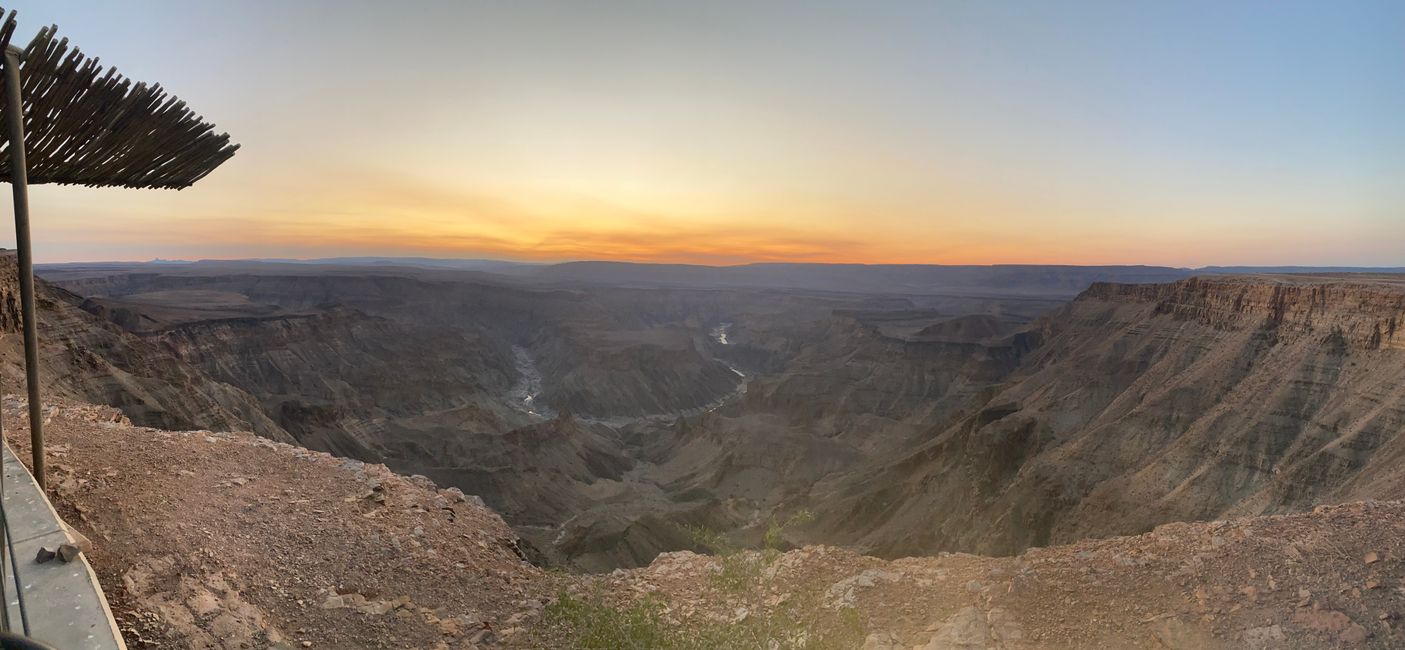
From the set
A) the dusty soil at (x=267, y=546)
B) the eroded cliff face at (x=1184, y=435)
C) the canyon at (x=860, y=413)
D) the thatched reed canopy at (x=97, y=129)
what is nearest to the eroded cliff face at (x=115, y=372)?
the canyon at (x=860, y=413)

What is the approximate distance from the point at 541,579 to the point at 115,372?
40.1 m

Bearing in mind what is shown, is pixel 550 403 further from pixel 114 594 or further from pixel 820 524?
pixel 114 594

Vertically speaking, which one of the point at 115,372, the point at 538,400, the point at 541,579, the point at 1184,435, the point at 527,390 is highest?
the point at 541,579

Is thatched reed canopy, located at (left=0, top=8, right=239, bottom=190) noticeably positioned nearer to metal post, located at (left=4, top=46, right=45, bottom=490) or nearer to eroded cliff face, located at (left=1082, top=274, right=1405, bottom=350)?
metal post, located at (left=4, top=46, right=45, bottom=490)

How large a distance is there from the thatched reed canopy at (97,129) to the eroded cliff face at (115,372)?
23420 mm

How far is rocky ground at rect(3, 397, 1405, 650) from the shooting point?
6.36 metres

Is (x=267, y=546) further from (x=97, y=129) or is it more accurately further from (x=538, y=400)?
(x=538, y=400)

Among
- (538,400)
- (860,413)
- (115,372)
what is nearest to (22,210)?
(115,372)

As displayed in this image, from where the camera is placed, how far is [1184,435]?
31141mm

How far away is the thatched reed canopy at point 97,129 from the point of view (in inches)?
171

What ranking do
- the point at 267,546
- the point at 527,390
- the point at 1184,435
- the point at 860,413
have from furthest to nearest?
the point at 527,390, the point at 860,413, the point at 1184,435, the point at 267,546

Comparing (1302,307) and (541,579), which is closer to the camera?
(541,579)

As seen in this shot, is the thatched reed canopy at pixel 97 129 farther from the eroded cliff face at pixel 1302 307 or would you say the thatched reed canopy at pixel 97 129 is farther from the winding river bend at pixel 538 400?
the winding river bend at pixel 538 400

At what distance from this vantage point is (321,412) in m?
53.3
